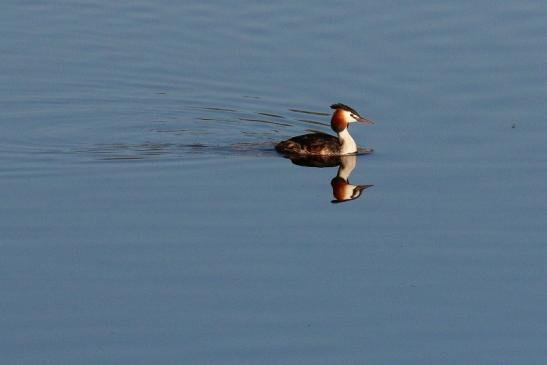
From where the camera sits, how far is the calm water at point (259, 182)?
40.8 ft

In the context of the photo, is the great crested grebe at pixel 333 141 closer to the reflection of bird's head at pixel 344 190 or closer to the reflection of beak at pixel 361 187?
the reflection of bird's head at pixel 344 190

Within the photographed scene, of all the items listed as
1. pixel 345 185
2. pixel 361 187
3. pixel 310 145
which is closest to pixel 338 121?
pixel 310 145

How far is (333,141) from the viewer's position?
19.8m

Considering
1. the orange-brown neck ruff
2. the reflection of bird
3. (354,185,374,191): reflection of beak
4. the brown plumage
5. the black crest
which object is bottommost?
the reflection of bird

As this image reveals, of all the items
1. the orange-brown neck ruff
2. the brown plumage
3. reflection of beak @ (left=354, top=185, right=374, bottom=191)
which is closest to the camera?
reflection of beak @ (left=354, top=185, right=374, bottom=191)

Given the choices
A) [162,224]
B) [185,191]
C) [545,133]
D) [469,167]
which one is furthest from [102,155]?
[545,133]

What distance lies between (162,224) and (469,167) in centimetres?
449

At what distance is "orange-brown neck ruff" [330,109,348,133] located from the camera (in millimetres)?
19750

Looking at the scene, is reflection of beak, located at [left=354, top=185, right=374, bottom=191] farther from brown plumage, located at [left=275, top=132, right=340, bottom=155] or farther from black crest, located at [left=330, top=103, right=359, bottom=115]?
black crest, located at [left=330, top=103, right=359, bottom=115]

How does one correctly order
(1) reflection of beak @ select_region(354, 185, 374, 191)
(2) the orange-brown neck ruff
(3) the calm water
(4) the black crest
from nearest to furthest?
1. (3) the calm water
2. (1) reflection of beak @ select_region(354, 185, 374, 191)
3. (4) the black crest
4. (2) the orange-brown neck ruff

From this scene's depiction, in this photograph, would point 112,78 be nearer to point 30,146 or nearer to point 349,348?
point 30,146

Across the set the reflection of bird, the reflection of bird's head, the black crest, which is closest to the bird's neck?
the reflection of bird

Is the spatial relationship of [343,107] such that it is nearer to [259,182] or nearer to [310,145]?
[310,145]

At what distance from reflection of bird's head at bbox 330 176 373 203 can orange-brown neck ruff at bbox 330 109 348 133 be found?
167 centimetres
